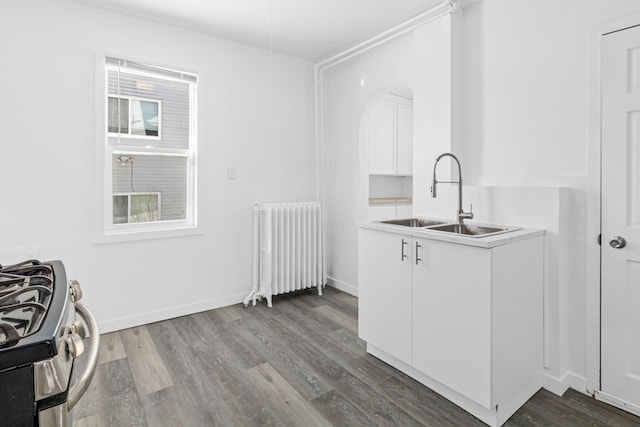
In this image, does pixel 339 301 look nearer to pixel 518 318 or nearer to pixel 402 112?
pixel 518 318

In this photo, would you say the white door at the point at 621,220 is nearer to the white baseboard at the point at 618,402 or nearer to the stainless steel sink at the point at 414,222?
the white baseboard at the point at 618,402

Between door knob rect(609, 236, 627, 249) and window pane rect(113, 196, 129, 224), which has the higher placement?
window pane rect(113, 196, 129, 224)

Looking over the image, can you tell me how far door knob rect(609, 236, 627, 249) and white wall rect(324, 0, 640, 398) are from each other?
99mm

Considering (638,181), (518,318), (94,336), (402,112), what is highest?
(402,112)

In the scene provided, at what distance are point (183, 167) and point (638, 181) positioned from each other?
327 centimetres

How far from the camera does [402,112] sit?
463 centimetres

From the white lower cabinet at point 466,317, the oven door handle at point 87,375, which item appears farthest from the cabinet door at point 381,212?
the oven door handle at point 87,375

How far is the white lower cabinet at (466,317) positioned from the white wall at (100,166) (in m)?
1.74

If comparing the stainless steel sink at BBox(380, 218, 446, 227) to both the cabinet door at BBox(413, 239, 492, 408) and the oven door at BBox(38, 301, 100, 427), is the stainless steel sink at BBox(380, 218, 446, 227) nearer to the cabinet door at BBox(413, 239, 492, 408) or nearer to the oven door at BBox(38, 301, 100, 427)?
the cabinet door at BBox(413, 239, 492, 408)

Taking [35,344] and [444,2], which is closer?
[35,344]

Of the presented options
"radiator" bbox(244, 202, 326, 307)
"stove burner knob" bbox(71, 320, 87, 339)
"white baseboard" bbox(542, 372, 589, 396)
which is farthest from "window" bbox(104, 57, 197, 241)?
"white baseboard" bbox(542, 372, 589, 396)

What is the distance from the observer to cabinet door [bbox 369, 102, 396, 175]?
14.4 feet

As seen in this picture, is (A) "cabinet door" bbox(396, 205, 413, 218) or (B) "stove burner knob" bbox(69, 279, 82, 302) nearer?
(B) "stove burner knob" bbox(69, 279, 82, 302)

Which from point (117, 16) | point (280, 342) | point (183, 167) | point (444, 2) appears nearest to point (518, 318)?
point (280, 342)
